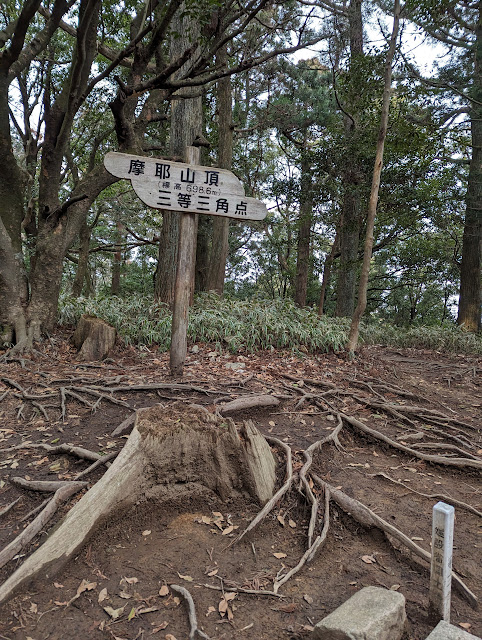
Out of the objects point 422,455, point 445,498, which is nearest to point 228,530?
point 445,498

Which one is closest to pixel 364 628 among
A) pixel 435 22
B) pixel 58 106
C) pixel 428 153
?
pixel 58 106

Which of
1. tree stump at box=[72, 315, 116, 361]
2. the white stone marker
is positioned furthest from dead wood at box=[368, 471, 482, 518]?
tree stump at box=[72, 315, 116, 361]

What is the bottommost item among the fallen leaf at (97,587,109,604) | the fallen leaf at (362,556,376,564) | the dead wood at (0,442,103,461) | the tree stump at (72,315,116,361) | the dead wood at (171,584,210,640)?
the fallen leaf at (97,587,109,604)

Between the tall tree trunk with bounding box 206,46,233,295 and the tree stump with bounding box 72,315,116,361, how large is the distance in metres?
4.26

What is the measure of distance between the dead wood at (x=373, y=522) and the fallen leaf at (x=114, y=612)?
1646mm

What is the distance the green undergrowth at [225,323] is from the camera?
682 centimetres

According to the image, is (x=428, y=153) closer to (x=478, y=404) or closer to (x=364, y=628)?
(x=478, y=404)

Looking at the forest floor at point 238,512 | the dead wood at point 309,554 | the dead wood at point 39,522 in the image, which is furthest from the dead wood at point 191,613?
the dead wood at point 39,522

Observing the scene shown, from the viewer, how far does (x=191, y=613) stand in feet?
6.77

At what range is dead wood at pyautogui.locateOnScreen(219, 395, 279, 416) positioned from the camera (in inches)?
164

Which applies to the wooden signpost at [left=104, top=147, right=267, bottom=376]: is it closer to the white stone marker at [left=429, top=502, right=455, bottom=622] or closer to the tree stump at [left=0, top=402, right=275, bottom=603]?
the tree stump at [left=0, top=402, right=275, bottom=603]

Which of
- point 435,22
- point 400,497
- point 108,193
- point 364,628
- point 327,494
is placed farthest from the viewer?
point 108,193

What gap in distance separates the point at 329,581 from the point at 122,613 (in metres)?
1.18

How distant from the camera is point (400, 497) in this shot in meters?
3.26
